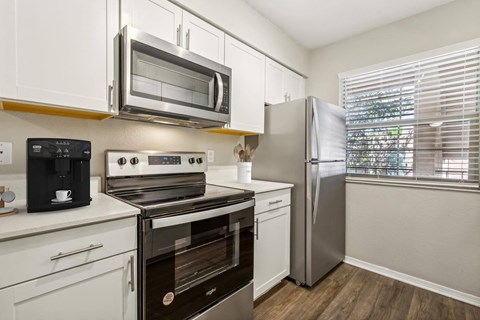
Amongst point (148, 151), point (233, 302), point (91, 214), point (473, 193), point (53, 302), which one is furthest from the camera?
Result: point (473, 193)

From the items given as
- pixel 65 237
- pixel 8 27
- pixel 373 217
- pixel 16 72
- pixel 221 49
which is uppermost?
pixel 221 49

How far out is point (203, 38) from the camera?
5.75ft

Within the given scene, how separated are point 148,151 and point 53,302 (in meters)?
1.00

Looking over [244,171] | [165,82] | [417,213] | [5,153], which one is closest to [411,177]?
[417,213]

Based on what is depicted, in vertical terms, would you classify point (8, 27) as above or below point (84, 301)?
above

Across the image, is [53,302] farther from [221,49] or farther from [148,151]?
[221,49]

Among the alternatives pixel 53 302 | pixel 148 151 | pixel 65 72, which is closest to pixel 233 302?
pixel 53 302

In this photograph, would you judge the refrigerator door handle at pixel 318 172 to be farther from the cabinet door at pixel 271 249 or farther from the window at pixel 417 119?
the window at pixel 417 119

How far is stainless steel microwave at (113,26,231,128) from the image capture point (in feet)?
4.25

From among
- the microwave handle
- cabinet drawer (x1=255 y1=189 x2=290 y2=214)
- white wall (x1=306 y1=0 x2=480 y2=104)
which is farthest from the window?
the microwave handle

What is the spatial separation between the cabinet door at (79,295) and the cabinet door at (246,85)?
4.23 ft

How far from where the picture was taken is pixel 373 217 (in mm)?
2406

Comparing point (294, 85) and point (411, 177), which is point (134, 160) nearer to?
point (294, 85)

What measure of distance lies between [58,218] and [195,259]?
69 cm
